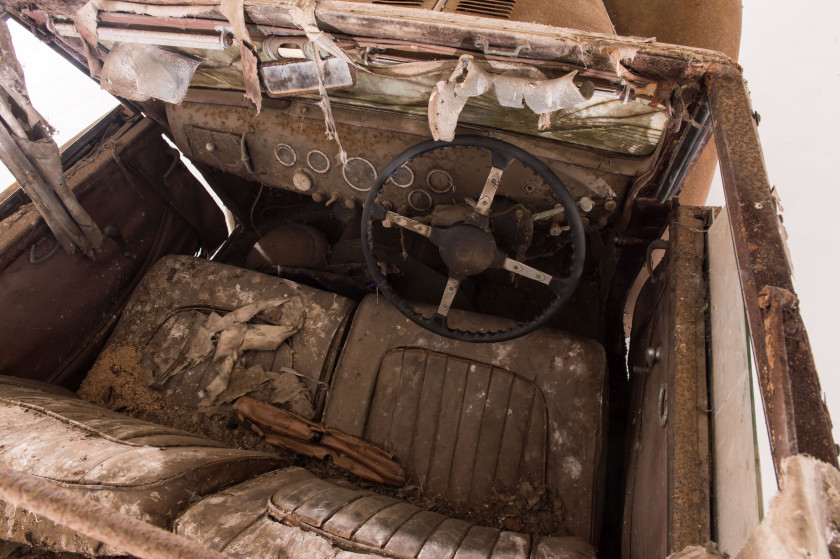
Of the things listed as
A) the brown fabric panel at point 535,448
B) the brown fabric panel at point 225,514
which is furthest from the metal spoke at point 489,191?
the brown fabric panel at point 225,514

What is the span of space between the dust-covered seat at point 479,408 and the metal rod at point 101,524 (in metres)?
1.15

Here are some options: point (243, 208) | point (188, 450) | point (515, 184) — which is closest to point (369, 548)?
point (188, 450)

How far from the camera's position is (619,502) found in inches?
73.5

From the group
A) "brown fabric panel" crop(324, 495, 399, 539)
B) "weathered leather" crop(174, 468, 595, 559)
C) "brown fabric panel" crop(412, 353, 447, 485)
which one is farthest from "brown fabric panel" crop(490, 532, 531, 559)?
"brown fabric panel" crop(412, 353, 447, 485)

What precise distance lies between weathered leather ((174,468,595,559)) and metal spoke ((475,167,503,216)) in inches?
37.6

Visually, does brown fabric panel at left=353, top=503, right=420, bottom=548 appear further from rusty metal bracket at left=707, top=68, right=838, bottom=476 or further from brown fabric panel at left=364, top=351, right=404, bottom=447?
rusty metal bracket at left=707, top=68, right=838, bottom=476

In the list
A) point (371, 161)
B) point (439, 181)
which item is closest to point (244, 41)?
point (371, 161)

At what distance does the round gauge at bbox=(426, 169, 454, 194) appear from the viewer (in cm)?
195

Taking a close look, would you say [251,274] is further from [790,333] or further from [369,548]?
[790,333]

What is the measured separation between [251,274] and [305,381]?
53cm

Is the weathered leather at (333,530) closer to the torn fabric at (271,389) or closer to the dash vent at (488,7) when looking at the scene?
the torn fabric at (271,389)

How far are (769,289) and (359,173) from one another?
1.48 meters

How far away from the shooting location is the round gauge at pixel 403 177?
1986mm

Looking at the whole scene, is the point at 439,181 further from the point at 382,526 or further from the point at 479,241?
the point at 382,526
